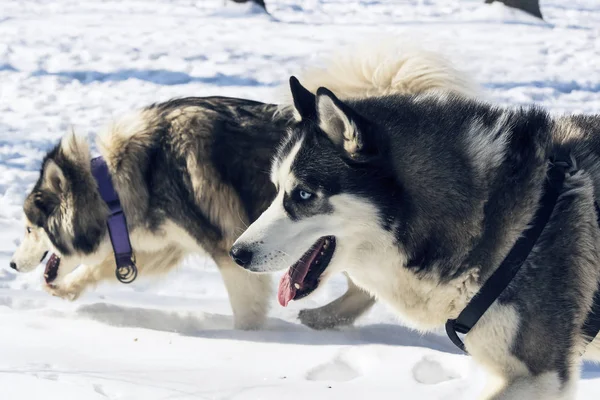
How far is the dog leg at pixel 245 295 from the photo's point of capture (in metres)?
4.39

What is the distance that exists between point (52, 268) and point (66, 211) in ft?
1.50

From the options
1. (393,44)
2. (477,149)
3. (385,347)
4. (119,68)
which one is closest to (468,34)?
(119,68)

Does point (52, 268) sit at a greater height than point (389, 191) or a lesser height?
lesser

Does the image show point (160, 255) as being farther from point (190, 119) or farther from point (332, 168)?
point (332, 168)

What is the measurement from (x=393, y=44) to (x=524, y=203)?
1693 mm

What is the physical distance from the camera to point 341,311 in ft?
15.1

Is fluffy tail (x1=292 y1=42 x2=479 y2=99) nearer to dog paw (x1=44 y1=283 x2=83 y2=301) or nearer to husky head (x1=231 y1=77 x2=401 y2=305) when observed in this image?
husky head (x1=231 y1=77 x2=401 y2=305)

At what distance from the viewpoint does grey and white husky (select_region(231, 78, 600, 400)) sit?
2.71 meters

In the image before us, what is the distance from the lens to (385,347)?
152 inches

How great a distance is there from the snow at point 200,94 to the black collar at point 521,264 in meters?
0.70

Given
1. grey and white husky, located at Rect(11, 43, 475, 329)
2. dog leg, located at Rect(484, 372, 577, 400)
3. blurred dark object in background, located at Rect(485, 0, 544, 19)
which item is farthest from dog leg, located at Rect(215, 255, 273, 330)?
blurred dark object in background, located at Rect(485, 0, 544, 19)

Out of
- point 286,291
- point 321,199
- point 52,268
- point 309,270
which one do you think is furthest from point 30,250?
point 321,199

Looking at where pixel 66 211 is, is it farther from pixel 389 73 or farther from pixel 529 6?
pixel 529 6

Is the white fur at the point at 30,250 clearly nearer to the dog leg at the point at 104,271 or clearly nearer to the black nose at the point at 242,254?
the dog leg at the point at 104,271
